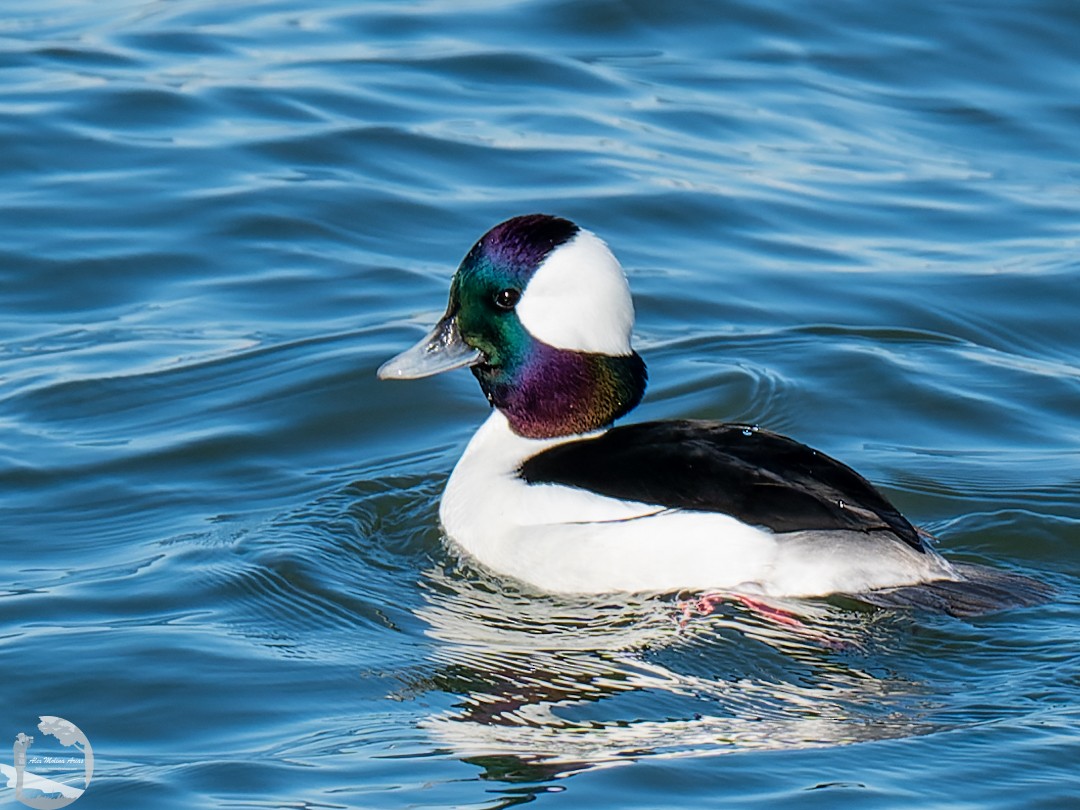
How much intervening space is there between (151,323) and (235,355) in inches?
23.7

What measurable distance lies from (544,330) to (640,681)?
1.47 m

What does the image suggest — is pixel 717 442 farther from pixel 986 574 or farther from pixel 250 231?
pixel 250 231

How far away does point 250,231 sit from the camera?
9.83 m

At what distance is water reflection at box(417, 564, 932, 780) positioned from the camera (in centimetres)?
486

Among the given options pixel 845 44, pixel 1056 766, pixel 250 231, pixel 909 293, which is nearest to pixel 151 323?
pixel 250 231

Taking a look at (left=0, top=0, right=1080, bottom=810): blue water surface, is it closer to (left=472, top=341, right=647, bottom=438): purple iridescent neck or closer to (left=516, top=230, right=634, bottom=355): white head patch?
(left=472, top=341, right=647, bottom=438): purple iridescent neck

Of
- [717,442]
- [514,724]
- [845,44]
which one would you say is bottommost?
[514,724]

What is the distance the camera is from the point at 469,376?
27.2 feet

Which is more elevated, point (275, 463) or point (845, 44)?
point (845, 44)

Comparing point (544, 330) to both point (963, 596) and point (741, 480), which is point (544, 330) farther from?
point (963, 596)

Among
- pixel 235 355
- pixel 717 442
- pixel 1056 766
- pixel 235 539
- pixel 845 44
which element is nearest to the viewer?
pixel 1056 766

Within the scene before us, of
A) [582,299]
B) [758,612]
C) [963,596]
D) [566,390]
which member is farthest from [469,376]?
[963,596]

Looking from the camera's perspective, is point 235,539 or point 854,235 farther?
point 854,235

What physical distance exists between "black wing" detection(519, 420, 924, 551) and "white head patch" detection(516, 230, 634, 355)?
0.44 metres
